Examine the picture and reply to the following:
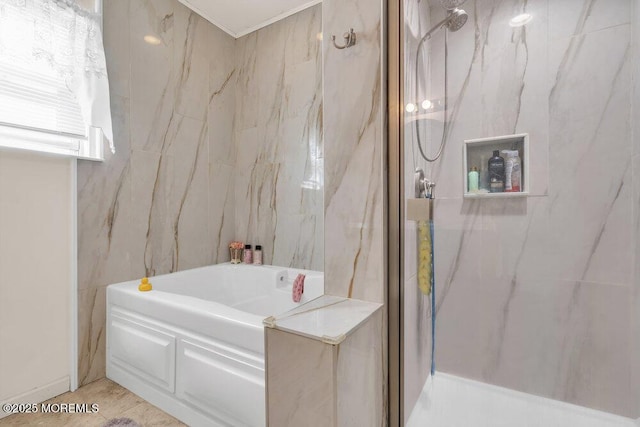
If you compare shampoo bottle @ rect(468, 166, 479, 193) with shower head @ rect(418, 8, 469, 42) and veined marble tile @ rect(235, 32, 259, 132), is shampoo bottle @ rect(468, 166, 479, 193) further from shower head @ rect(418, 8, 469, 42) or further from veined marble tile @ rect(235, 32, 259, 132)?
veined marble tile @ rect(235, 32, 259, 132)

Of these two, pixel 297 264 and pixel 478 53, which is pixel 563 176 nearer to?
pixel 478 53

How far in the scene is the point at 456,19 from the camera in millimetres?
1377

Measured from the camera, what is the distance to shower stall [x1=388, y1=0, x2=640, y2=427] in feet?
3.72

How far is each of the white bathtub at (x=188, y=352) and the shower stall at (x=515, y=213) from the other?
0.59m

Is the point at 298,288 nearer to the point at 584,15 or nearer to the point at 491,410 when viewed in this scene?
the point at 491,410

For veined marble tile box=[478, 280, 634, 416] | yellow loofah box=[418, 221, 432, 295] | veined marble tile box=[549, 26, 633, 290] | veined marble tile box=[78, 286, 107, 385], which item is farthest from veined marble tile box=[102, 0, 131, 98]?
veined marble tile box=[478, 280, 634, 416]

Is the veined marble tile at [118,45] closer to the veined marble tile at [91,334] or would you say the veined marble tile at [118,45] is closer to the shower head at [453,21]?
the veined marble tile at [91,334]

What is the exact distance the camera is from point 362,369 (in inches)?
37.5

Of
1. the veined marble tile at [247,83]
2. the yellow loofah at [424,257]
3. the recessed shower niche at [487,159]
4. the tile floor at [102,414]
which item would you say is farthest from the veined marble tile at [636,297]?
the veined marble tile at [247,83]

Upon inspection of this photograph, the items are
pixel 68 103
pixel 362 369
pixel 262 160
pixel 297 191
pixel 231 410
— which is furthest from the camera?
pixel 262 160

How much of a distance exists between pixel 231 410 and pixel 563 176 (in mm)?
1705

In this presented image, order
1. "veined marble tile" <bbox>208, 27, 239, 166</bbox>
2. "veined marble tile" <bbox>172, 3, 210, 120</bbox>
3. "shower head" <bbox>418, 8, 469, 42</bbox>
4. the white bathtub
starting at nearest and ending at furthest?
the white bathtub
"shower head" <bbox>418, 8, 469, 42</bbox>
"veined marble tile" <bbox>172, 3, 210, 120</bbox>
"veined marble tile" <bbox>208, 27, 239, 166</bbox>

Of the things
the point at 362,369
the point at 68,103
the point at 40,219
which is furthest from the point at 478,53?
the point at 40,219

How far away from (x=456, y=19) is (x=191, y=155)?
1.97 metres
